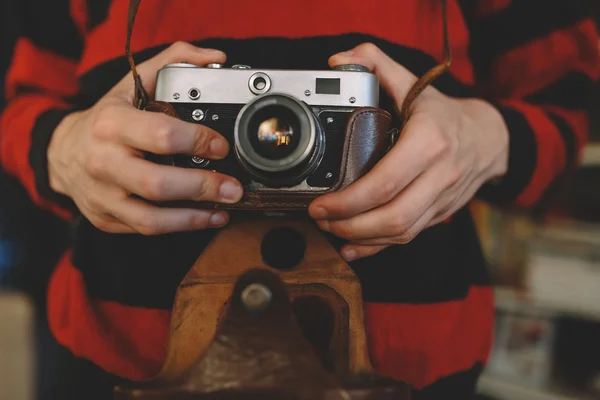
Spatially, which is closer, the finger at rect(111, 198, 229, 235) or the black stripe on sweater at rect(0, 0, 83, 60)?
the finger at rect(111, 198, 229, 235)

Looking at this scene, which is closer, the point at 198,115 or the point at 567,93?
the point at 198,115

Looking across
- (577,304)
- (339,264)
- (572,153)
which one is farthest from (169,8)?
(577,304)

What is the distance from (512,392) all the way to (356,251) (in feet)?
2.81

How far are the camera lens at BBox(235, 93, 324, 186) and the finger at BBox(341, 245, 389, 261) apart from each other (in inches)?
3.1

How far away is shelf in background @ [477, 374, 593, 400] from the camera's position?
976 millimetres

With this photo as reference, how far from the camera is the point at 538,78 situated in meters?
0.53

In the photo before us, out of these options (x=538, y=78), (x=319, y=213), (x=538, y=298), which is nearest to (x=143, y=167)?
(x=319, y=213)

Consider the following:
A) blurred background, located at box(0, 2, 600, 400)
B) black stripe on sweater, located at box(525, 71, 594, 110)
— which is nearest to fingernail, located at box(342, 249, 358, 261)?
black stripe on sweater, located at box(525, 71, 594, 110)

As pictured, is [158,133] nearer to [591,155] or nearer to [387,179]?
[387,179]

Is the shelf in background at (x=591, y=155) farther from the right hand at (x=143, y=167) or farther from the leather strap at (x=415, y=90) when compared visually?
the right hand at (x=143, y=167)

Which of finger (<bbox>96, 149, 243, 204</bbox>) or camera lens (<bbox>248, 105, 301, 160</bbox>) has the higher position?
camera lens (<bbox>248, 105, 301, 160</bbox>)

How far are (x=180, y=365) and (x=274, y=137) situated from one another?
175 mm

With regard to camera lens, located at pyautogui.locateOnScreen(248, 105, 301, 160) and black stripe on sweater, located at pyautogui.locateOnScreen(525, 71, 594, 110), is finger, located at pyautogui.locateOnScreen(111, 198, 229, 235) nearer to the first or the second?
camera lens, located at pyautogui.locateOnScreen(248, 105, 301, 160)

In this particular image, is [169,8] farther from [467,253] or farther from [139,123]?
[467,253]
